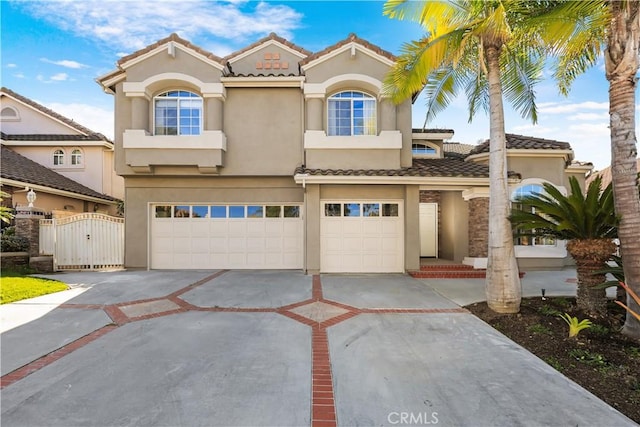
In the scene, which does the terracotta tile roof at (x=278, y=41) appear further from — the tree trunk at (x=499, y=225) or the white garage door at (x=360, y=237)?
the tree trunk at (x=499, y=225)

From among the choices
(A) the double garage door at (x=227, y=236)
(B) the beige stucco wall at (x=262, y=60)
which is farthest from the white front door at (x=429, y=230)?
(B) the beige stucco wall at (x=262, y=60)

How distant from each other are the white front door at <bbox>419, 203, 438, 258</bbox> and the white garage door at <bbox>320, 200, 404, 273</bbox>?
3.19 metres

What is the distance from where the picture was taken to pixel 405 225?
1041cm

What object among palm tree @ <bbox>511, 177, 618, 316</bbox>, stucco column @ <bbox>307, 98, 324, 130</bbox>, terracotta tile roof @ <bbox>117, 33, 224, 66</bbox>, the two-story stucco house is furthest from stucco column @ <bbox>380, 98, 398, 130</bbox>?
terracotta tile roof @ <bbox>117, 33, 224, 66</bbox>

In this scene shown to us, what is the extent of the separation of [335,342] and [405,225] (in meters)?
6.49

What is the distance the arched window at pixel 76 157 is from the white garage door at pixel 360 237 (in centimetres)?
1539

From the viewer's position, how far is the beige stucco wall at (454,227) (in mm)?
11391

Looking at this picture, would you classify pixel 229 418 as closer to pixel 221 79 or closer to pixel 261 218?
pixel 261 218

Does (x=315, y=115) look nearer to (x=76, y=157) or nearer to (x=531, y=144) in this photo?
(x=531, y=144)

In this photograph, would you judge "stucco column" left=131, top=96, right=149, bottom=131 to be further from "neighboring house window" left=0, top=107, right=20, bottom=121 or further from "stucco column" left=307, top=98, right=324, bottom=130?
"neighboring house window" left=0, top=107, right=20, bottom=121

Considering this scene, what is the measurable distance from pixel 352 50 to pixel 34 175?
613 inches

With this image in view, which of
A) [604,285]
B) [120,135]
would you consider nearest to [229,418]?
[604,285]

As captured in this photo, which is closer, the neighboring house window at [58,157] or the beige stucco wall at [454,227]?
the beige stucco wall at [454,227]

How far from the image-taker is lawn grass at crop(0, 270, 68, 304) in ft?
23.6
